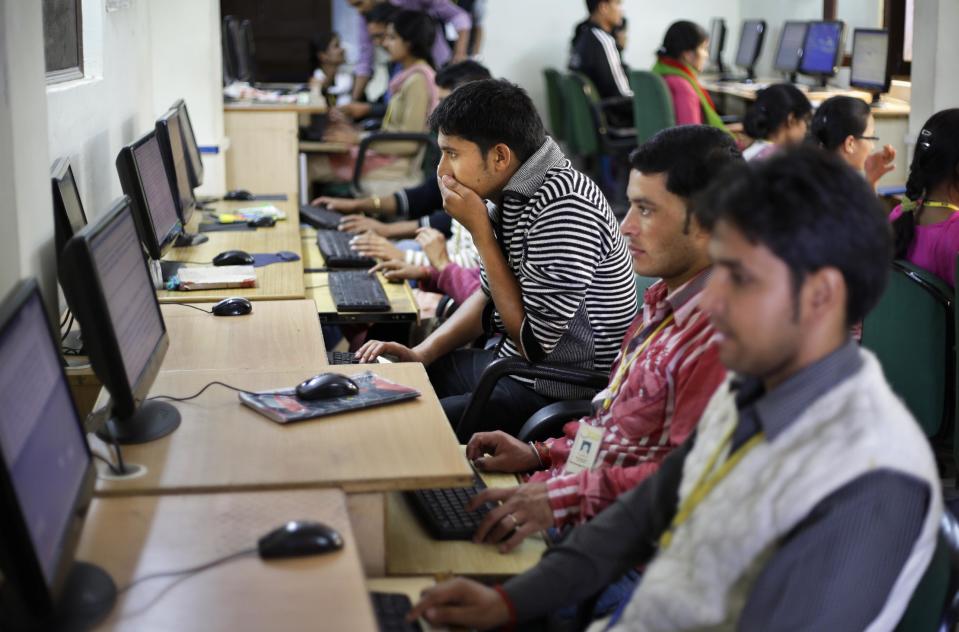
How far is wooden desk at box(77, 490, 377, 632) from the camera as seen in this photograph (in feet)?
4.12

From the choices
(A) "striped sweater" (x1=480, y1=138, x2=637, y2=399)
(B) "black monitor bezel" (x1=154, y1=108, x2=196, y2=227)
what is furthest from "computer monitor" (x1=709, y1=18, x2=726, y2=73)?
(A) "striped sweater" (x1=480, y1=138, x2=637, y2=399)

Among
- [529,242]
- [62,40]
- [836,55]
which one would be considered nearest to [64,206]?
[529,242]

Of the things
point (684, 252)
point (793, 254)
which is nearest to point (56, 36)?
point (684, 252)

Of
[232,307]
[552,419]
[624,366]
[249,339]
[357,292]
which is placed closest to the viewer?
[624,366]

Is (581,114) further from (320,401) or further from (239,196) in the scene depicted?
(320,401)

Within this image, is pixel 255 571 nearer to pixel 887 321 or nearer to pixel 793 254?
pixel 793 254

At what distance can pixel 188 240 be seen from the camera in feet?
12.2

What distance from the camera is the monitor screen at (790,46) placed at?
320 inches

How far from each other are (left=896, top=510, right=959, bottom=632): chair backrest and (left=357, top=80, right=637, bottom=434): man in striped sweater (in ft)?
4.18

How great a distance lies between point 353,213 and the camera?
16.5 ft

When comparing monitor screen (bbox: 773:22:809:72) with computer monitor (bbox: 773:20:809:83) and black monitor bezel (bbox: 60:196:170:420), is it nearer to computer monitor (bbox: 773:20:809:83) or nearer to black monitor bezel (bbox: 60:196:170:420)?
computer monitor (bbox: 773:20:809:83)

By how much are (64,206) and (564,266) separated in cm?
102

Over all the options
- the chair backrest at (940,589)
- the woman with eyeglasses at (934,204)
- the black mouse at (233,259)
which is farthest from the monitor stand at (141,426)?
the woman with eyeglasses at (934,204)

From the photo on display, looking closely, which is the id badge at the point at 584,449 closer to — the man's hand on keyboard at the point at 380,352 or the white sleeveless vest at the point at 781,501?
the white sleeveless vest at the point at 781,501
